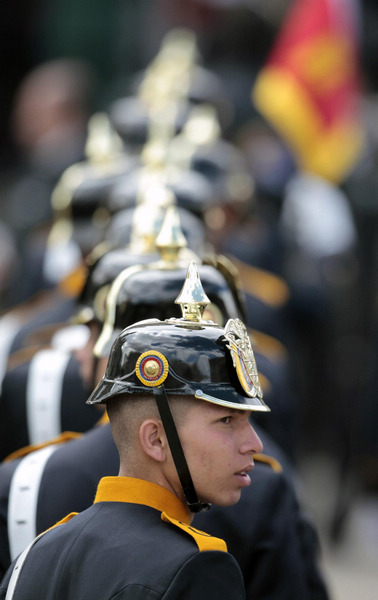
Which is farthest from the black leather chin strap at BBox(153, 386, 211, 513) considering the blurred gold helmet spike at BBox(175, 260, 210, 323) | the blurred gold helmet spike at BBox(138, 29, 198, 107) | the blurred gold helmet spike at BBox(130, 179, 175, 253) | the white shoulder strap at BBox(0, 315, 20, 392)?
the blurred gold helmet spike at BBox(138, 29, 198, 107)

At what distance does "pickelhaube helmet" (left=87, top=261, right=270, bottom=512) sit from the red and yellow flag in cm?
809

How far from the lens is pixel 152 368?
291cm

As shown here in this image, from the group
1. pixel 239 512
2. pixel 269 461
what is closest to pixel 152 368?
pixel 239 512

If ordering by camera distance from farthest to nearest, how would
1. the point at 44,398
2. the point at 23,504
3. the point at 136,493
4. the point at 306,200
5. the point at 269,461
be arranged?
1. the point at 306,200
2. the point at 44,398
3. the point at 269,461
4. the point at 23,504
5. the point at 136,493

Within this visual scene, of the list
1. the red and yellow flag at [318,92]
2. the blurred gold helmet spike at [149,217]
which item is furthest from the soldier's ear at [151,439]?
the red and yellow flag at [318,92]

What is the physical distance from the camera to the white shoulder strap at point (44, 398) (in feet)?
15.3

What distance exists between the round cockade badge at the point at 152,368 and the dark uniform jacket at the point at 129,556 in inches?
9.0

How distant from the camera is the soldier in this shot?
273 centimetres

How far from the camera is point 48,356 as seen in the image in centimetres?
487

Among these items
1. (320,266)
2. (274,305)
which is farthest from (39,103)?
(274,305)

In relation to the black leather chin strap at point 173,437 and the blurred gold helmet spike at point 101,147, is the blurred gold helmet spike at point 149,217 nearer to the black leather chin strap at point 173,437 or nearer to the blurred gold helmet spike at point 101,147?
the blurred gold helmet spike at point 101,147

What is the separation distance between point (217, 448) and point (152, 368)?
23cm

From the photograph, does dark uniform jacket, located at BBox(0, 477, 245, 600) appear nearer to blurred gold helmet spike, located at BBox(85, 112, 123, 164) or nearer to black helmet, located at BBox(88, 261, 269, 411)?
black helmet, located at BBox(88, 261, 269, 411)

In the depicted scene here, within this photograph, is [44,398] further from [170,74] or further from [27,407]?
[170,74]
